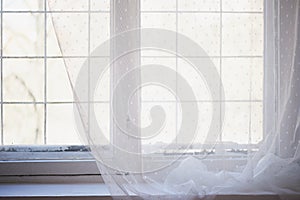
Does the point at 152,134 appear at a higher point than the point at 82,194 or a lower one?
higher

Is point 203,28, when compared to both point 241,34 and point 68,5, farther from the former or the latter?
point 68,5

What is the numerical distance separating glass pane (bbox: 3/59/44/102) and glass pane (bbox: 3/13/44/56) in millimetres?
40

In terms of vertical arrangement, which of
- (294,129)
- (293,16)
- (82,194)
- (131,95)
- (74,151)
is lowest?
(82,194)

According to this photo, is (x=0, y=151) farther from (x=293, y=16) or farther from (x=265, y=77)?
(x=293, y=16)

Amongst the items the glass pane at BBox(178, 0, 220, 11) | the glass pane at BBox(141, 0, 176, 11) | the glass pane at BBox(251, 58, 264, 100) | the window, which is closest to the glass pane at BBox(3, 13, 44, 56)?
the window

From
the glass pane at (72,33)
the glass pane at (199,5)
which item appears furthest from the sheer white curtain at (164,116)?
the glass pane at (199,5)

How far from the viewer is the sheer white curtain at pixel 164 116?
1.57 metres

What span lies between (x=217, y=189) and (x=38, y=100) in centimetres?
79

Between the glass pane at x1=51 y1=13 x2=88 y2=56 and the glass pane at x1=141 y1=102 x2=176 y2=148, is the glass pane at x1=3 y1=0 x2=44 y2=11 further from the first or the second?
the glass pane at x1=141 y1=102 x2=176 y2=148

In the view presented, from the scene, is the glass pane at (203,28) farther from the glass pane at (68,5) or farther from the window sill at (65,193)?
the window sill at (65,193)

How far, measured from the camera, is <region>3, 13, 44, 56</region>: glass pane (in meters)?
1.76

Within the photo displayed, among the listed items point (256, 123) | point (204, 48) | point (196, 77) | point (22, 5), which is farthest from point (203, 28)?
point (22, 5)

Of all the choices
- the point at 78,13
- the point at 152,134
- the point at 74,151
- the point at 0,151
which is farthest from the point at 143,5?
the point at 0,151

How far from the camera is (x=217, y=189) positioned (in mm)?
1577
